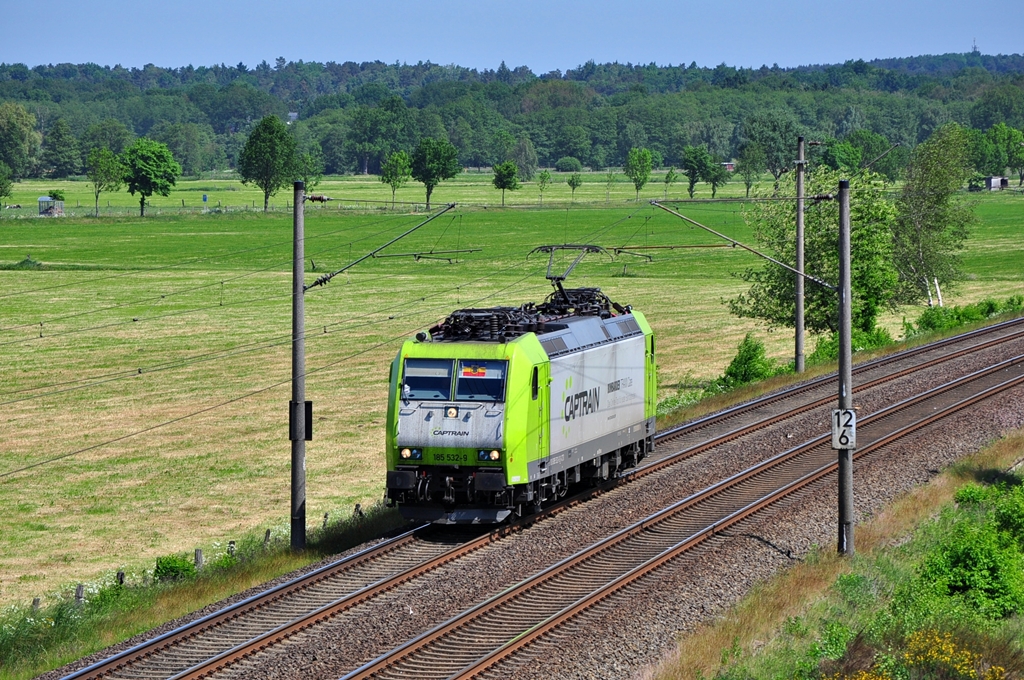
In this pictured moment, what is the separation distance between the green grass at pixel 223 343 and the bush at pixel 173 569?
10.2ft

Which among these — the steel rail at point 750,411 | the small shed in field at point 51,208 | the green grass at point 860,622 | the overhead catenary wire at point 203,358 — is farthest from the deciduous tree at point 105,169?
the green grass at point 860,622

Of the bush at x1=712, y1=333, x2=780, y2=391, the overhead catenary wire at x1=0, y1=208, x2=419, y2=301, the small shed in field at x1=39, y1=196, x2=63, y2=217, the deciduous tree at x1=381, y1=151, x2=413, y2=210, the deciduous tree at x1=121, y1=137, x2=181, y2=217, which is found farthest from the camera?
the deciduous tree at x1=381, y1=151, x2=413, y2=210

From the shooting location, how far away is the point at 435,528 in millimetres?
26984

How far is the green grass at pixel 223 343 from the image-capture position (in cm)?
3450

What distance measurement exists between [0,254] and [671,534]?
311 ft

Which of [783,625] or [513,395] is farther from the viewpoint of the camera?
[513,395]

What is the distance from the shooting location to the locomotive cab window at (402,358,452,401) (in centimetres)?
2594

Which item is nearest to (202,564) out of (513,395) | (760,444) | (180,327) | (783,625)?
(513,395)

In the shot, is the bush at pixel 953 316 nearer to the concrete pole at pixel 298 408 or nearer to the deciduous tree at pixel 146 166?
the concrete pole at pixel 298 408

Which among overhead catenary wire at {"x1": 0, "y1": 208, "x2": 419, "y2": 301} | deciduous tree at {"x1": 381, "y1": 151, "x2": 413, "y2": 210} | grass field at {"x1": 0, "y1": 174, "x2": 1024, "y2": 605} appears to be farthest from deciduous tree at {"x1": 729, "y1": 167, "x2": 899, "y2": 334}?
deciduous tree at {"x1": 381, "y1": 151, "x2": 413, "y2": 210}

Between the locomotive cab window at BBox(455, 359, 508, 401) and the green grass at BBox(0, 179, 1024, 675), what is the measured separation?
7731 mm

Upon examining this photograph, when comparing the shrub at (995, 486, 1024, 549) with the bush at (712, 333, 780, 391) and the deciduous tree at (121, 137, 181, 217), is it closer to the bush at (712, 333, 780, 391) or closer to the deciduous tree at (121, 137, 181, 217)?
the bush at (712, 333, 780, 391)

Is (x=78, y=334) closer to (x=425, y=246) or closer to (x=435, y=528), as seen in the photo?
→ (x=425, y=246)

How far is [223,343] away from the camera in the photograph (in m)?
67.4
